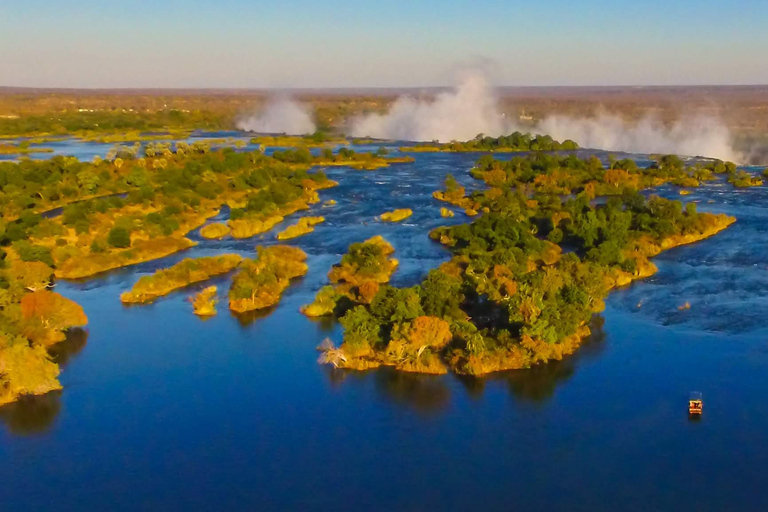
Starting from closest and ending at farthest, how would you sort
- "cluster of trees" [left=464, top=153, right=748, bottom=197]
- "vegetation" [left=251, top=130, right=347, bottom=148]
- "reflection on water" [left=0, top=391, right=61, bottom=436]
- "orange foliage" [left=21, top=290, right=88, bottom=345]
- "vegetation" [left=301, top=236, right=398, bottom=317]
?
"reflection on water" [left=0, top=391, right=61, bottom=436] → "orange foliage" [left=21, top=290, right=88, bottom=345] → "vegetation" [left=301, top=236, right=398, bottom=317] → "cluster of trees" [left=464, top=153, right=748, bottom=197] → "vegetation" [left=251, top=130, right=347, bottom=148]

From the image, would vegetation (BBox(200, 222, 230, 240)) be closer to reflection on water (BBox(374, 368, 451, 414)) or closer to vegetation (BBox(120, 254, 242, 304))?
vegetation (BBox(120, 254, 242, 304))

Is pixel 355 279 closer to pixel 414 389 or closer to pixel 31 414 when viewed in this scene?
pixel 414 389

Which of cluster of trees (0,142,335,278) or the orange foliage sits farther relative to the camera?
cluster of trees (0,142,335,278)

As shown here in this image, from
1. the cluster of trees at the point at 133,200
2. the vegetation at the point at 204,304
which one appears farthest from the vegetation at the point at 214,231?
the vegetation at the point at 204,304

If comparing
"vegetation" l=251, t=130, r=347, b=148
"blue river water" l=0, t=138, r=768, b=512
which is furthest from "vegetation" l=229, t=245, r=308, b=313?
"vegetation" l=251, t=130, r=347, b=148

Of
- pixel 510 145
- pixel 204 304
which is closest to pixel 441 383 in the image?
pixel 204 304

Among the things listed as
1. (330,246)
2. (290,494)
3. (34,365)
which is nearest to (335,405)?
(290,494)
